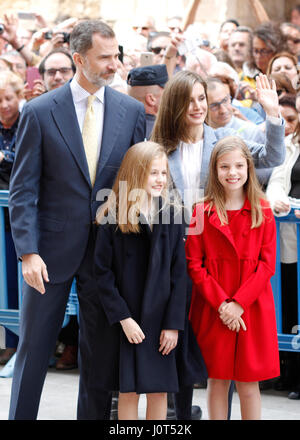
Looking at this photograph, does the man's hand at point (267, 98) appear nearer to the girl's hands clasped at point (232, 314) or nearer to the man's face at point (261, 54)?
the girl's hands clasped at point (232, 314)

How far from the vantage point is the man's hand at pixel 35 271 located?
3.78 m

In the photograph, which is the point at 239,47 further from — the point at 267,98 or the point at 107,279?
the point at 107,279

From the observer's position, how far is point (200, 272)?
398 centimetres

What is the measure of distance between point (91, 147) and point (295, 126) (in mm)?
1918

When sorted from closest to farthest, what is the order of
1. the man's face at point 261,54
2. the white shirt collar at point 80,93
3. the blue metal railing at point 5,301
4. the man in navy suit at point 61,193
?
1. the man in navy suit at point 61,193
2. the white shirt collar at point 80,93
3. the blue metal railing at point 5,301
4. the man's face at point 261,54

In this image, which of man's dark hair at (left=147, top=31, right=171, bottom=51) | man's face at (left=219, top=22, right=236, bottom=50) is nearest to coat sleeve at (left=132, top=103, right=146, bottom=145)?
man's dark hair at (left=147, top=31, right=171, bottom=51)

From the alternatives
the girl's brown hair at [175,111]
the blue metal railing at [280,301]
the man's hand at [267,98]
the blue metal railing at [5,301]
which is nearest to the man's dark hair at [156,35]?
the blue metal railing at [5,301]

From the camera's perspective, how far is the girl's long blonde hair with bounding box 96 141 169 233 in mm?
3820

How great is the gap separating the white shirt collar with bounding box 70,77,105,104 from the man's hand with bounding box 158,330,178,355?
1088mm

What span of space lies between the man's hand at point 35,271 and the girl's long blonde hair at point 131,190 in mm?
315

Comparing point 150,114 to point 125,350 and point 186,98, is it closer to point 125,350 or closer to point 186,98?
point 186,98

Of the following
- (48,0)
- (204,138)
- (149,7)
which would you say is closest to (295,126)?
(204,138)

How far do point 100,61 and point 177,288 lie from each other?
3.48 ft

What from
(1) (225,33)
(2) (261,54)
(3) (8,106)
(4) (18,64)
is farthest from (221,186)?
(1) (225,33)
